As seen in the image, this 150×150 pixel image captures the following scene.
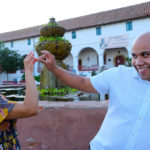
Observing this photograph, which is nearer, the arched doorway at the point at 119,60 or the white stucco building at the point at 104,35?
the white stucco building at the point at 104,35

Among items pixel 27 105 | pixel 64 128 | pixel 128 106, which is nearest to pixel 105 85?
A: pixel 128 106

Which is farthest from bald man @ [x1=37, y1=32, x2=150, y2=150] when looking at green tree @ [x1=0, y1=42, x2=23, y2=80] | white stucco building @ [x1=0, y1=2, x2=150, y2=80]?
green tree @ [x1=0, y1=42, x2=23, y2=80]

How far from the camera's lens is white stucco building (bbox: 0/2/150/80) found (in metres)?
19.4

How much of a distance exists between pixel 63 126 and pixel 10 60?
24550 mm

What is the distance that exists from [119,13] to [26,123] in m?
20.9

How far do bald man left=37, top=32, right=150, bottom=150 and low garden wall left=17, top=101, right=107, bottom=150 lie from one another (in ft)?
2.99

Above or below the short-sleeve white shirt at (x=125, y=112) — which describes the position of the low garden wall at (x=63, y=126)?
below

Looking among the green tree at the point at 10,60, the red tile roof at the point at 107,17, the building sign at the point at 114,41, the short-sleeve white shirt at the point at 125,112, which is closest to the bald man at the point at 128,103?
the short-sleeve white shirt at the point at 125,112

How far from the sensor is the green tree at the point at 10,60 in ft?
82.5

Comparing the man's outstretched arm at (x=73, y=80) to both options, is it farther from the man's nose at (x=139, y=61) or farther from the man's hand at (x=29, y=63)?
the man's nose at (x=139, y=61)

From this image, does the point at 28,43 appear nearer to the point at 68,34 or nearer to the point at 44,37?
the point at 68,34

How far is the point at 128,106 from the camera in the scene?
106 centimetres

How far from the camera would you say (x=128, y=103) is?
106 centimetres

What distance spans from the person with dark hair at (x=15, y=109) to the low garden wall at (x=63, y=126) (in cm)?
92
